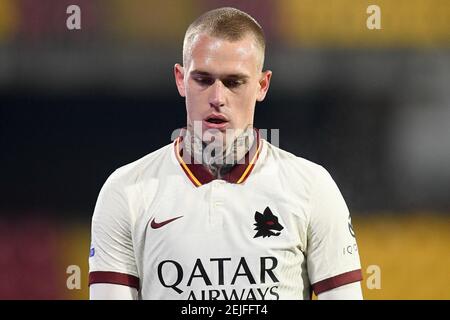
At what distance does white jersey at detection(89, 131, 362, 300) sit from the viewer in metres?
1.46

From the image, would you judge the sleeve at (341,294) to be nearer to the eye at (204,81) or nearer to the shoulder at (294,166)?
the shoulder at (294,166)

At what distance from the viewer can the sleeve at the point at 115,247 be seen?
1.49 m

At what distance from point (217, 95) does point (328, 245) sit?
417mm

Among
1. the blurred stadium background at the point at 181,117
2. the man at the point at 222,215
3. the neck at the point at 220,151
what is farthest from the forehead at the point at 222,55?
the blurred stadium background at the point at 181,117

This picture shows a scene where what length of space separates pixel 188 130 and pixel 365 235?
0.74m

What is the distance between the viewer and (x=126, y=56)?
2010 millimetres

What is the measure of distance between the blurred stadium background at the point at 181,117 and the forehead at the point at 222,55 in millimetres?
474

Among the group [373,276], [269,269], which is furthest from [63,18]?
[373,276]

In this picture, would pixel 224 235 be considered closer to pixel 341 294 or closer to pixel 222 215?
pixel 222 215

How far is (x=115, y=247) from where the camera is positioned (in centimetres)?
149

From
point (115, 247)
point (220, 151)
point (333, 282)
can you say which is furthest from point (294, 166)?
point (115, 247)

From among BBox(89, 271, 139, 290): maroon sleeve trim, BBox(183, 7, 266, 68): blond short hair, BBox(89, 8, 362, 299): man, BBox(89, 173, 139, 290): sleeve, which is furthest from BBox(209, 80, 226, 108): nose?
BBox(89, 271, 139, 290): maroon sleeve trim

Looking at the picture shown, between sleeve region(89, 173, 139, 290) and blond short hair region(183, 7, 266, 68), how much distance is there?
37 centimetres

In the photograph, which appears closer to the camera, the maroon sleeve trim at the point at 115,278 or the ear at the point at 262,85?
the maroon sleeve trim at the point at 115,278
